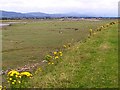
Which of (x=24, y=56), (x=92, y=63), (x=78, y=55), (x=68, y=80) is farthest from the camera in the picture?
(x=24, y=56)

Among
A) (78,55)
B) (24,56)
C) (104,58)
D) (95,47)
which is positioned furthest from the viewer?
(24,56)

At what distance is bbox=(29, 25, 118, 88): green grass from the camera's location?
11.7 m

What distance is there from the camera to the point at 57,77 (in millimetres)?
12523

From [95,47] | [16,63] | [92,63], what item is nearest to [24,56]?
[16,63]

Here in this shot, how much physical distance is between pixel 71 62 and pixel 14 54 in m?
9.98

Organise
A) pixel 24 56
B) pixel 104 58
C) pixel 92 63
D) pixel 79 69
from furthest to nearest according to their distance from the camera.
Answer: pixel 24 56 < pixel 104 58 < pixel 92 63 < pixel 79 69

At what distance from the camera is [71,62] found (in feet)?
49.9

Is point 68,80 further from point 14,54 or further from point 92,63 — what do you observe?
point 14,54

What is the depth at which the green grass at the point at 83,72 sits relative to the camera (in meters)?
11.7

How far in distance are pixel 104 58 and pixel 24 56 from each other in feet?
29.3

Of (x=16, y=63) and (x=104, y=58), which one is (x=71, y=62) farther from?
(x=16, y=63)

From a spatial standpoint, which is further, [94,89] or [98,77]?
[98,77]

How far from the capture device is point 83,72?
13.3m

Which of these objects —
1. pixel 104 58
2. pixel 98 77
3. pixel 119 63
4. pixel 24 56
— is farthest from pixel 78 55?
pixel 24 56
